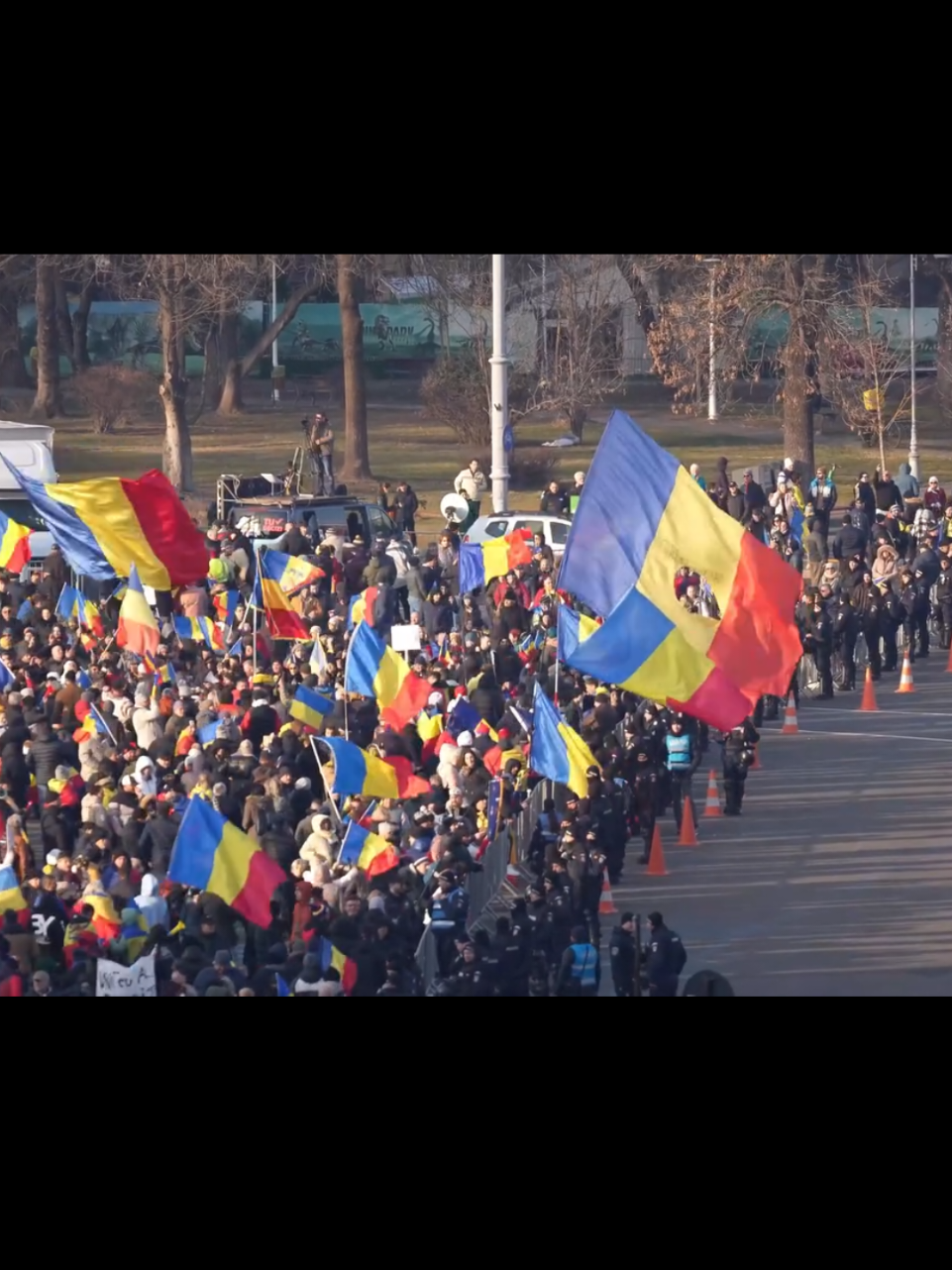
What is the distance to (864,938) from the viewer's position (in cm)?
1566

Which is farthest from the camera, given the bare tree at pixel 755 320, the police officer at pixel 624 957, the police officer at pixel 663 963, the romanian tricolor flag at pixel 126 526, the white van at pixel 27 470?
the bare tree at pixel 755 320

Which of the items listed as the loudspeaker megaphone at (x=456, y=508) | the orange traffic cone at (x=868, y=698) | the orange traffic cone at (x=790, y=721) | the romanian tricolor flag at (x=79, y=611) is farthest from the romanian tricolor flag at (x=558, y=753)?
the loudspeaker megaphone at (x=456, y=508)

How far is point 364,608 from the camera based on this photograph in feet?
73.7

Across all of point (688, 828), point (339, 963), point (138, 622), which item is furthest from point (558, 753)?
point (138, 622)

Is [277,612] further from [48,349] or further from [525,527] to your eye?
[48,349]

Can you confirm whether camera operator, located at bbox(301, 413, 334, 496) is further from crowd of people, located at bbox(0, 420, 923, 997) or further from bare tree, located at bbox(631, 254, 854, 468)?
crowd of people, located at bbox(0, 420, 923, 997)

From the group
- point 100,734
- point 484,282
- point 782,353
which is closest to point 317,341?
point 484,282

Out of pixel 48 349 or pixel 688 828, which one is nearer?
pixel 688 828

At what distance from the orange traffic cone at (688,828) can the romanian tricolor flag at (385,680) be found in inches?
86.5

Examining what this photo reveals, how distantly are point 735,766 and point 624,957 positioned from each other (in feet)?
18.8

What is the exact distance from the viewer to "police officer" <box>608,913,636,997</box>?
43.6 feet

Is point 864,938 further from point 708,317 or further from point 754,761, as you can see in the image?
point 708,317

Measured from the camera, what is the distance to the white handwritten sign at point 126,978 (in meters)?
12.8

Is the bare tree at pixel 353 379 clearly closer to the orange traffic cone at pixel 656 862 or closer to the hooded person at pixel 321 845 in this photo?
the orange traffic cone at pixel 656 862
